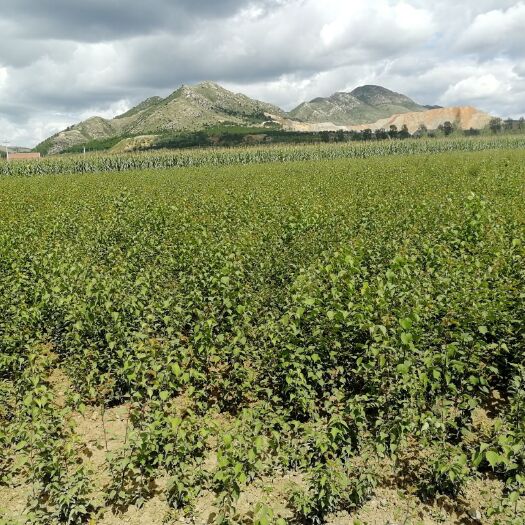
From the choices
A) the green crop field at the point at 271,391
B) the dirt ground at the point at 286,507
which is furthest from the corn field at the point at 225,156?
the dirt ground at the point at 286,507

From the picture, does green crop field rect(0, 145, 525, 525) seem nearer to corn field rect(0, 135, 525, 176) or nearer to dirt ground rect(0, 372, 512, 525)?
dirt ground rect(0, 372, 512, 525)

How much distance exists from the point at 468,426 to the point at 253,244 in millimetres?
7376

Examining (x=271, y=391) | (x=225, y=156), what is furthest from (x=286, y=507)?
(x=225, y=156)

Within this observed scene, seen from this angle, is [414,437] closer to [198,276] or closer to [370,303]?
[370,303]

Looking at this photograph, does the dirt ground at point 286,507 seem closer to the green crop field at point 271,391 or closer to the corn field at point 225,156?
the green crop field at point 271,391

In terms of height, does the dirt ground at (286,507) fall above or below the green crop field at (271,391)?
below

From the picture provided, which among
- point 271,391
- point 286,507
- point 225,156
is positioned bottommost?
point 286,507

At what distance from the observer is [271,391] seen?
6305 mm

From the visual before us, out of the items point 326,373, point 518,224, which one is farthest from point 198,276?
point 518,224

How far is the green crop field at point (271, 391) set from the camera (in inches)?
207

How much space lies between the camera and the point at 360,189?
24656mm

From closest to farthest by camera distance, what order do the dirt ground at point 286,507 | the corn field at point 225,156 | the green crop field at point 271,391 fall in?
the dirt ground at point 286,507, the green crop field at point 271,391, the corn field at point 225,156

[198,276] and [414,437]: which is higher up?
[198,276]

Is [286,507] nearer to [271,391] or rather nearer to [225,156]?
[271,391]
